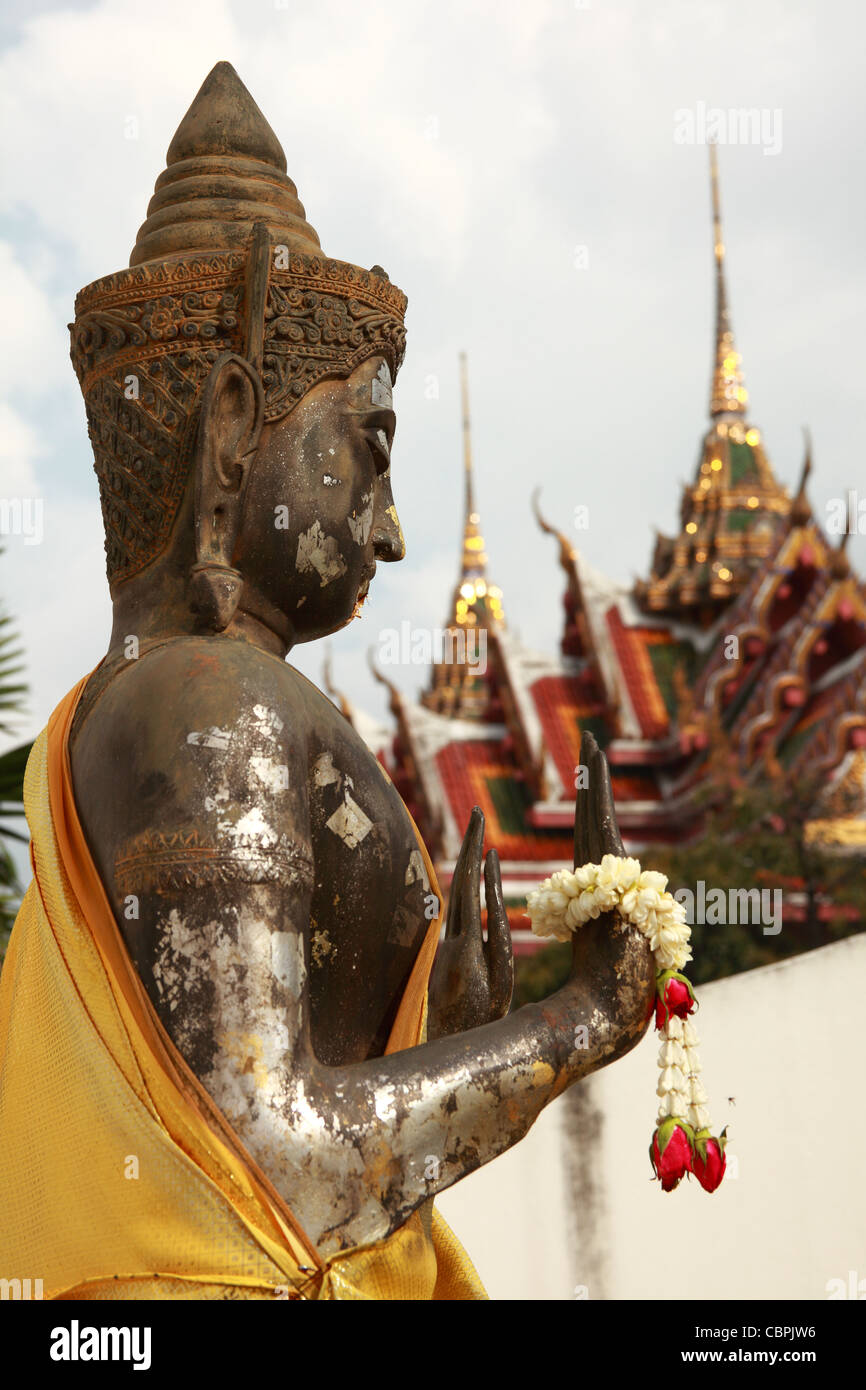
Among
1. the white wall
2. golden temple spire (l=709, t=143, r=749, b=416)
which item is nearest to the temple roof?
golden temple spire (l=709, t=143, r=749, b=416)

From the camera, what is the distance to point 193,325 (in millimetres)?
3096

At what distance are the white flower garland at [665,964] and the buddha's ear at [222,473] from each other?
0.72 m

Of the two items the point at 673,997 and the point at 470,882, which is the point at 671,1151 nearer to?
the point at 673,997

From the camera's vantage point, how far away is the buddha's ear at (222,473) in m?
3.02

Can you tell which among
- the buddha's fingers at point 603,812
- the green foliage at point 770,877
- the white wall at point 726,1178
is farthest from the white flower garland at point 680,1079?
the green foliage at point 770,877

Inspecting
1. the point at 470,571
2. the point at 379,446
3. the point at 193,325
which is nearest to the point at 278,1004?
the point at 379,446

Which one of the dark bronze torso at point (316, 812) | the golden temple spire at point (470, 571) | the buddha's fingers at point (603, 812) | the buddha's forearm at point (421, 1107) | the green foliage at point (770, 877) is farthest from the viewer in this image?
the golden temple spire at point (470, 571)

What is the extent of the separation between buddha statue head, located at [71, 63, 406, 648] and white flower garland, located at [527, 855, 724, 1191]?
0.69m

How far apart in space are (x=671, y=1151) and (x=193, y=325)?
1.55 meters

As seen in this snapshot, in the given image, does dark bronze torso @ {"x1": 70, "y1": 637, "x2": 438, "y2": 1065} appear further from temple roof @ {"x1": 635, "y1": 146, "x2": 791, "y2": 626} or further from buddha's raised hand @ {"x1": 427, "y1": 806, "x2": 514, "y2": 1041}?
temple roof @ {"x1": 635, "y1": 146, "x2": 791, "y2": 626}

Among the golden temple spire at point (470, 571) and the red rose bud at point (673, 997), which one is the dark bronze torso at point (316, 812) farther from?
the golden temple spire at point (470, 571)

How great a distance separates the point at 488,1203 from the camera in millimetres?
7895

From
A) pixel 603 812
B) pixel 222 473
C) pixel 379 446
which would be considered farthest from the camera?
pixel 379 446

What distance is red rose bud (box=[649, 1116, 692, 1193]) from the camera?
2771 mm
